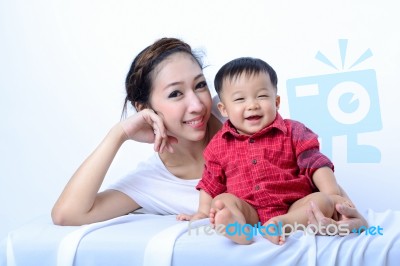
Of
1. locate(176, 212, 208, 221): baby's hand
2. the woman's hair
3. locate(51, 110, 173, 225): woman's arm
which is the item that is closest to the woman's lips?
locate(51, 110, 173, 225): woman's arm

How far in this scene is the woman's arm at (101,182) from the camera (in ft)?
7.56

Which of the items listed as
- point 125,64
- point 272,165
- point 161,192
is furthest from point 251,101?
point 125,64

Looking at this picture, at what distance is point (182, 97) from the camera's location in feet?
7.89

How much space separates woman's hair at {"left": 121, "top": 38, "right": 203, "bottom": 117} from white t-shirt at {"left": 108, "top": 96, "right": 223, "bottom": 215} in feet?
0.86

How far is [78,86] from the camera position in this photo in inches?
152

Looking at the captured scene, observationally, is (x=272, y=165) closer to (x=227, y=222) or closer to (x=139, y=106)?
(x=227, y=222)

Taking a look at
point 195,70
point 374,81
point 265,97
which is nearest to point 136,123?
point 195,70

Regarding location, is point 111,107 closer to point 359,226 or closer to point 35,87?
point 35,87

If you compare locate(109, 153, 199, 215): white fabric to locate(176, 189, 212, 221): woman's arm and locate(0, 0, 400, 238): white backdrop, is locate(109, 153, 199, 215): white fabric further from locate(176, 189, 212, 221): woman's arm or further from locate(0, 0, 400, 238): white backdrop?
locate(0, 0, 400, 238): white backdrop

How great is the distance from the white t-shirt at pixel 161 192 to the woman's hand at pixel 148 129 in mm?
166

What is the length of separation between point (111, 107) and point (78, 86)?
0.85ft

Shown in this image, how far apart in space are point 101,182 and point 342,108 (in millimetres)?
1028

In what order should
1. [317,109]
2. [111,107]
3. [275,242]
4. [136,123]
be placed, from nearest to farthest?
1. [275,242]
2. [136,123]
3. [317,109]
4. [111,107]

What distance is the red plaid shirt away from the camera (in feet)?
6.88
